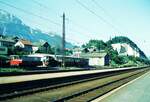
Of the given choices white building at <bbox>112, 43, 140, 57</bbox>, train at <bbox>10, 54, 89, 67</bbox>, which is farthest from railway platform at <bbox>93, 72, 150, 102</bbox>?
white building at <bbox>112, 43, 140, 57</bbox>

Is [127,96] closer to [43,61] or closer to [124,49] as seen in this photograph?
[43,61]

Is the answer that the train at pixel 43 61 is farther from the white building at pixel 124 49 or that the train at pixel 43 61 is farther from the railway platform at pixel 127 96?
the white building at pixel 124 49

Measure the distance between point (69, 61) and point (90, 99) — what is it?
43.5m

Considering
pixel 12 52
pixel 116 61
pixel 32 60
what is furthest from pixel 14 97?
pixel 116 61

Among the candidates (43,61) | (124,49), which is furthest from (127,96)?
(124,49)

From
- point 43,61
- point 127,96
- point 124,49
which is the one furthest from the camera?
point 124,49

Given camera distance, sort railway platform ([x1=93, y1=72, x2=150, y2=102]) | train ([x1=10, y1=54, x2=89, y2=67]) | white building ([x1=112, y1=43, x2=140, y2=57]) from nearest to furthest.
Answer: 1. railway platform ([x1=93, y1=72, x2=150, y2=102])
2. train ([x1=10, y1=54, x2=89, y2=67])
3. white building ([x1=112, y1=43, x2=140, y2=57])

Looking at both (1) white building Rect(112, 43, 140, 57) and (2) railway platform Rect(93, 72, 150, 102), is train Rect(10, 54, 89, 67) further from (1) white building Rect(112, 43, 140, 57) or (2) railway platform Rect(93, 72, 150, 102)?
(1) white building Rect(112, 43, 140, 57)

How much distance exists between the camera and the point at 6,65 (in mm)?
37094

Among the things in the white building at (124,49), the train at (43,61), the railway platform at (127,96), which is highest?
the white building at (124,49)

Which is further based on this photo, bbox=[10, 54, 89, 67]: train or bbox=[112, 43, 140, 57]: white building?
bbox=[112, 43, 140, 57]: white building

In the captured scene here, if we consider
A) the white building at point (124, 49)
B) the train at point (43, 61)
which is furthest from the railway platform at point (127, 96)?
the white building at point (124, 49)

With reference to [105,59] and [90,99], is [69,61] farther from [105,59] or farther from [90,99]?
[90,99]

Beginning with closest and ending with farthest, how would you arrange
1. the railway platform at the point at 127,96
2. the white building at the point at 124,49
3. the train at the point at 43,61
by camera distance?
the railway platform at the point at 127,96, the train at the point at 43,61, the white building at the point at 124,49
